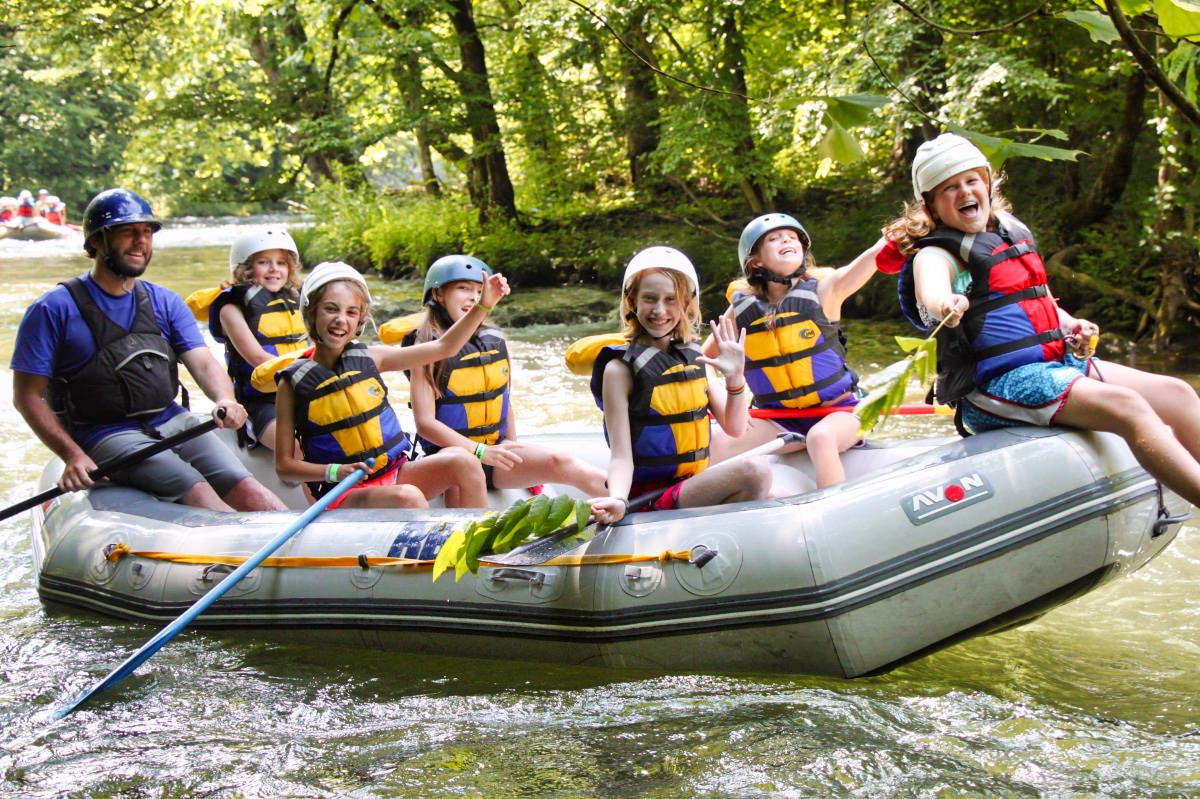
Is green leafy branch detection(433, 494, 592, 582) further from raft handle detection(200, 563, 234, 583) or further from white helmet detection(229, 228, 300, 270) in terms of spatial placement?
white helmet detection(229, 228, 300, 270)

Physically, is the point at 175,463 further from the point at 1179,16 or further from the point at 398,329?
the point at 1179,16

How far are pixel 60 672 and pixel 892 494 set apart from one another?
2.74 metres

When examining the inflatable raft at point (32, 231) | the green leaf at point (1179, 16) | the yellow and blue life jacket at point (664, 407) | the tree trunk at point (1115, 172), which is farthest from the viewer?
the inflatable raft at point (32, 231)

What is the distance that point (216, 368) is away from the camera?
4531mm

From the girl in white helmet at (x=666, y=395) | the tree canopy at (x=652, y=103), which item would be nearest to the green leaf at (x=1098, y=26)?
the girl in white helmet at (x=666, y=395)

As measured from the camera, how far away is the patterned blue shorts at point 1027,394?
10.7ft

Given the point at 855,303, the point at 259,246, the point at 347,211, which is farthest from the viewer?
the point at 347,211

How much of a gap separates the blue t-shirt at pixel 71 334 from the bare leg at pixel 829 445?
96.1 inches

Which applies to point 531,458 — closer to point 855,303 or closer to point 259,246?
point 259,246

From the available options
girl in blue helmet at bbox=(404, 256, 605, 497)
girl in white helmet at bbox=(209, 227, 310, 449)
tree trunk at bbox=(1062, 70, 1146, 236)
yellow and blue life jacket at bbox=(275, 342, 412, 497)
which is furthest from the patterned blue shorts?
tree trunk at bbox=(1062, 70, 1146, 236)

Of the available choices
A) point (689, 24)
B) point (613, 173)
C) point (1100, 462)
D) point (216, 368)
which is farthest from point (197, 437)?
point (613, 173)

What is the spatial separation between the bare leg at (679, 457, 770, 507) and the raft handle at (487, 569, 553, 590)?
0.54 m

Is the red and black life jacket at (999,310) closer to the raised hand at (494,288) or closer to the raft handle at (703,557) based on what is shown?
the raft handle at (703,557)

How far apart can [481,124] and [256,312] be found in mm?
7600
